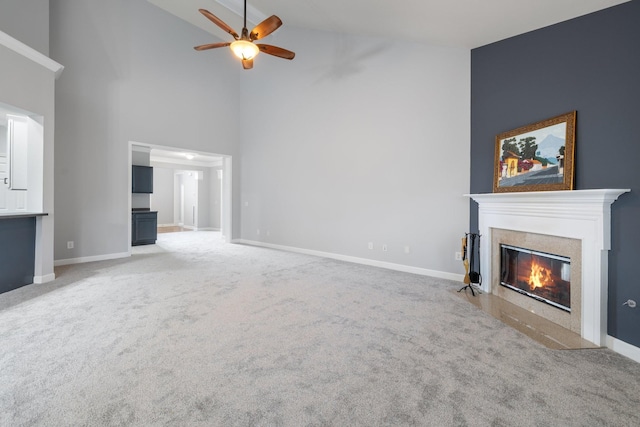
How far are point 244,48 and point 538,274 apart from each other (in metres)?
4.21

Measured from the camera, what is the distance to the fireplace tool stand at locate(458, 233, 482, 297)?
3.49 metres

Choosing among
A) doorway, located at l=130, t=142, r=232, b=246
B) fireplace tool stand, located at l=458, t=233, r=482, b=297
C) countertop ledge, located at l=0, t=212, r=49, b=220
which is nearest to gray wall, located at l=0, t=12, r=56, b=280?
countertop ledge, located at l=0, t=212, r=49, b=220

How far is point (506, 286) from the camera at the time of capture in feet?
10.9

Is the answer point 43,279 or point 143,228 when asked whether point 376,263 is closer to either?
point 43,279

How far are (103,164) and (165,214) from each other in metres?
7.48

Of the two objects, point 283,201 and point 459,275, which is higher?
point 283,201

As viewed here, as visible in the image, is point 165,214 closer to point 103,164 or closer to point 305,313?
point 103,164

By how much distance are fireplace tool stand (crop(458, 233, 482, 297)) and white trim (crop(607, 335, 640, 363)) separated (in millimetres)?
1255

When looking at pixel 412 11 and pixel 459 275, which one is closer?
pixel 412 11

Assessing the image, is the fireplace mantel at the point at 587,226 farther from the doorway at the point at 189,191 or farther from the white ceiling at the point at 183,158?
the white ceiling at the point at 183,158

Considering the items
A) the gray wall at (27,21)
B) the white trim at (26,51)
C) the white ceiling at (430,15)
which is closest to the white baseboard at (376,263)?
the white ceiling at (430,15)

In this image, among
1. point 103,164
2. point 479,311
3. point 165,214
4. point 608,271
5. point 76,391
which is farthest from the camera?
point 165,214

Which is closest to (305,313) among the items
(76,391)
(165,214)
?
(76,391)

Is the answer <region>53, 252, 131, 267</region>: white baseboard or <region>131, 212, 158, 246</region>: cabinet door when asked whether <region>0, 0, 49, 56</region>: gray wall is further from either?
<region>131, 212, 158, 246</region>: cabinet door
